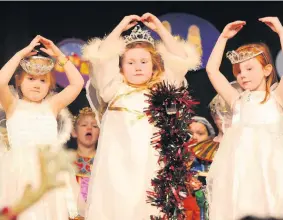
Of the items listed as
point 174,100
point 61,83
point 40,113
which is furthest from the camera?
point 61,83

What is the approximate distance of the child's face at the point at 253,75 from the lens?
293 cm

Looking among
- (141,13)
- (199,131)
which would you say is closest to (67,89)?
(199,131)

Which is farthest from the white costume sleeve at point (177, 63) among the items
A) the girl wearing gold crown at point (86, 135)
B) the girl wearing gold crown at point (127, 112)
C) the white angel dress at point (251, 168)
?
the girl wearing gold crown at point (86, 135)

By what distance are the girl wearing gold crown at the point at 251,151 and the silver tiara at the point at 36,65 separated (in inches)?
38.4

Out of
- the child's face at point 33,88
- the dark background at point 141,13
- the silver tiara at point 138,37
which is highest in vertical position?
the dark background at point 141,13

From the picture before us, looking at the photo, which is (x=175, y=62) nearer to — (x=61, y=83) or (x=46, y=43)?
(x=46, y=43)

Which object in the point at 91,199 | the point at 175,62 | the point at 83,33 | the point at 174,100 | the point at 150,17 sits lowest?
the point at 91,199

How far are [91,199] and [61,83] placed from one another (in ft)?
7.90

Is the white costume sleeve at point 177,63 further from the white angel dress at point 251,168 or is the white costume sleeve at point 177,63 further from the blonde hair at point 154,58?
the white angel dress at point 251,168

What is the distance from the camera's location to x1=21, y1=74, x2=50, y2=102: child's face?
2975 millimetres

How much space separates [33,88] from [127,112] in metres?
0.59

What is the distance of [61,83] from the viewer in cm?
499

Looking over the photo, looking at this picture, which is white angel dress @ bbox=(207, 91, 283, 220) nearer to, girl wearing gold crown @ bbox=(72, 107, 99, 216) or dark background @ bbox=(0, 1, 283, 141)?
girl wearing gold crown @ bbox=(72, 107, 99, 216)

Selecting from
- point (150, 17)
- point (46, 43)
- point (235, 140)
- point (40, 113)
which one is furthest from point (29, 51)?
point (235, 140)
